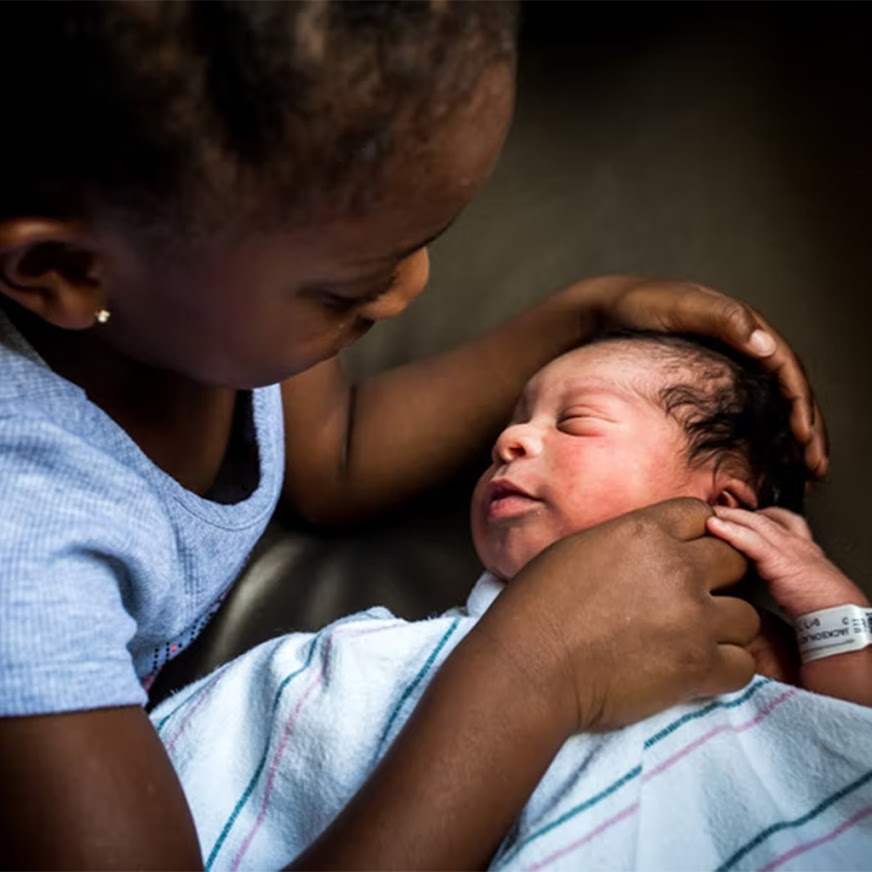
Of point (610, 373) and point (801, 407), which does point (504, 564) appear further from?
point (801, 407)

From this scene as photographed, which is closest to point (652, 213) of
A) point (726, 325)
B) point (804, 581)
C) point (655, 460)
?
point (726, 325)

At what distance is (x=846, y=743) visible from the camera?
86cm

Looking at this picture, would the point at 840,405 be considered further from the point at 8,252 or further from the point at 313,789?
the point at 8,252

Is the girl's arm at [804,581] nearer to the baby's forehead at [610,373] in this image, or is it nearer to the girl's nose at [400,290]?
the baby's forehead at [610,373]

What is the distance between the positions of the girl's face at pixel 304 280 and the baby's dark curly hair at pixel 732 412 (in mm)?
351

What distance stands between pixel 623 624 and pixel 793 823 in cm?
17

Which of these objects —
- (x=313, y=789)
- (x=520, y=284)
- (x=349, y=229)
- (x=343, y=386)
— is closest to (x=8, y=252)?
(x=349, y=229)

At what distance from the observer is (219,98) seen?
574 millimetres

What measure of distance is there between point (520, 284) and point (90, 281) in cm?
68

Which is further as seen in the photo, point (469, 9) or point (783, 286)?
point (783, 286)

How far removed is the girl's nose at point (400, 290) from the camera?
73cm

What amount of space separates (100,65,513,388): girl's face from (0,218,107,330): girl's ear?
0.01m

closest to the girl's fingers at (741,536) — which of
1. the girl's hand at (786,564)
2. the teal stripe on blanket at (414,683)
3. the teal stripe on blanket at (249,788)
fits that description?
the girl's hand at (786,564)

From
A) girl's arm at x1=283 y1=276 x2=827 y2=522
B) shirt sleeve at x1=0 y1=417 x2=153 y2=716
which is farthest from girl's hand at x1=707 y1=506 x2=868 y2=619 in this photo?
shirt sleeve at x1=0 y1=417 x2=153 y2=716
